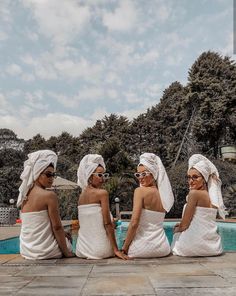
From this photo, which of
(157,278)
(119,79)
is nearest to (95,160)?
(157,278)

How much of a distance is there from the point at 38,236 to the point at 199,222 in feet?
5.95

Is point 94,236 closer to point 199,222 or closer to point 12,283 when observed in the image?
point 199,222

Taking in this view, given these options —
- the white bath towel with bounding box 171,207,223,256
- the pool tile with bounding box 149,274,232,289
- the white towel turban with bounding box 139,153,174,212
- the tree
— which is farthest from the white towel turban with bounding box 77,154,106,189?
the tree

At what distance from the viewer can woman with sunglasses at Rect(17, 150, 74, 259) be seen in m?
3.91

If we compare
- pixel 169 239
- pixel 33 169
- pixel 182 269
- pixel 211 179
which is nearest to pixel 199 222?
pixel 211 179

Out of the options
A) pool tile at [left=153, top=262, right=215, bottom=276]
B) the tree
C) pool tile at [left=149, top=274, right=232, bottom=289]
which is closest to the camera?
pool tile at [left=149, top=274, right=232, bottom=289]

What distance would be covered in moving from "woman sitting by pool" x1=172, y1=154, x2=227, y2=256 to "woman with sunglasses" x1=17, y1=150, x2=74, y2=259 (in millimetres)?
1359

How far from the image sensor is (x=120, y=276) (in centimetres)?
291

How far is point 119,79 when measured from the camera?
18.7 meters

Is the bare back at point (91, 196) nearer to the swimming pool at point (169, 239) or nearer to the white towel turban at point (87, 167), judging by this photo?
the white towel turban at point (87, 167)

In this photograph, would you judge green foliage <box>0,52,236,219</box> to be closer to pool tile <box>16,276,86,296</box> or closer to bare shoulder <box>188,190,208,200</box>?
bare shoulder <box>188,190,208,200</box>

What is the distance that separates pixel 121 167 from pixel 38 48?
897cm

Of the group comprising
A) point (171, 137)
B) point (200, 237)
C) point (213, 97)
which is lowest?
point (200, 237)

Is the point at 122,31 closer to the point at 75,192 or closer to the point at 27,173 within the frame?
the point at 75,192
